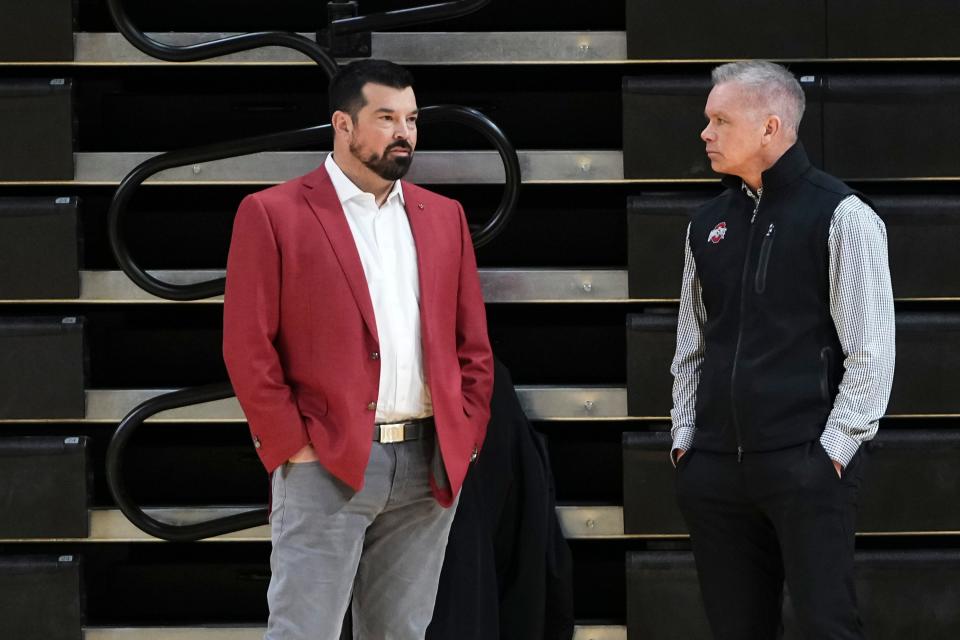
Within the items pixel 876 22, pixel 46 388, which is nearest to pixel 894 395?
pixel 876 22

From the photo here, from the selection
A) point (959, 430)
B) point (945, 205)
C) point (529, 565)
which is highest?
point (945, 205)

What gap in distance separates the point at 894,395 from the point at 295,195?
5.45ft

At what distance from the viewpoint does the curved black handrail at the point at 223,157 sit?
3221mm

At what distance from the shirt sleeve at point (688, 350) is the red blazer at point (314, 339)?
43 centimetres

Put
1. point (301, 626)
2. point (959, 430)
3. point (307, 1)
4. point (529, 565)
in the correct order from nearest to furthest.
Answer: point (301, 626) < point (529, 565) < point (959, 430) < point (307, 1)

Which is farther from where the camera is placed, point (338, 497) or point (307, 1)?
point (307, 1)

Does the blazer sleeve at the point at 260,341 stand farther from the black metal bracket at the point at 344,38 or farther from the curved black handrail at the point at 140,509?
the black metal bracket at the point at 344,38

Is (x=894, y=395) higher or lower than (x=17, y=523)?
higher

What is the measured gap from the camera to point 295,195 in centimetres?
255

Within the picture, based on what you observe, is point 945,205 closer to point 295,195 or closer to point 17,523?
point 295,195

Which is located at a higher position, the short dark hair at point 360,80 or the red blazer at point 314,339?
the short dark hair at point 360,80

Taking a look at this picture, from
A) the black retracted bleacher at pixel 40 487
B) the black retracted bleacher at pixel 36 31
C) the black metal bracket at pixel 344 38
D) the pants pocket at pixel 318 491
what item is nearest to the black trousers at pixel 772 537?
the pants pocket at pixel 318 491

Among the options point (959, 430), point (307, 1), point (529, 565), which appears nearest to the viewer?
point (529, 565)

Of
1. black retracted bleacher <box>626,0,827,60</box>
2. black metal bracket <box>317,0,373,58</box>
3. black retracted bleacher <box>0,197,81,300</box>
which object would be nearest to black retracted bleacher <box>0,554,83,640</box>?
black retracted bleacher <box>0,197,81,300</box>
